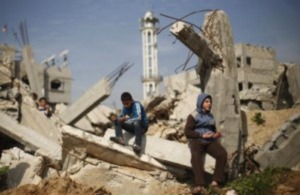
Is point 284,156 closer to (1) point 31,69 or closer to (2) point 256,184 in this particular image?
(2) point 256,184

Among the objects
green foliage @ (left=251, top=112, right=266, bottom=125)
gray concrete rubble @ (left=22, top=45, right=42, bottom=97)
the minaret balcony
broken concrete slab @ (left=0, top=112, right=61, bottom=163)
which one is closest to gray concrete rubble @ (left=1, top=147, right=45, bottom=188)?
broken concrete slab @ (left=0, top=112, right=61, bottom=163)

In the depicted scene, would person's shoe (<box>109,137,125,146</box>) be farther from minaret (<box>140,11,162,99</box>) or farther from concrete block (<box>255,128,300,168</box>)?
minaret (<box>140,11,162,99</box>)

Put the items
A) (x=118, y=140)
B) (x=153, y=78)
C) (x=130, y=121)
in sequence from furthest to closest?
(x=153, y=78) → (x=130, y=121) → (x=118, y=140)

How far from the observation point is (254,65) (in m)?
26.6

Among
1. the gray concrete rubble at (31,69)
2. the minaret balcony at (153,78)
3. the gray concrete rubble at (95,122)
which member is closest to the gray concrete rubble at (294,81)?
the gray concrete rubble at (95,122)

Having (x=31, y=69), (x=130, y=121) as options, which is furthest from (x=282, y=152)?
(x=31, y=69)

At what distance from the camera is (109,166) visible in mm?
5941

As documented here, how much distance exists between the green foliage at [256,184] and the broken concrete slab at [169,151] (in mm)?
573

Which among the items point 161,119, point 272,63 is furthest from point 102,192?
point 272,63

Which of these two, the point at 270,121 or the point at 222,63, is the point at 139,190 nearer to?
the point at 222,63

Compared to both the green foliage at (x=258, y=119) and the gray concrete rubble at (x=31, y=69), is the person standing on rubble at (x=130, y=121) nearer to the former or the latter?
the green foliage at (x=258, y=119)

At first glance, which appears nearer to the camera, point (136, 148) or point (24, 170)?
point (136, 148)

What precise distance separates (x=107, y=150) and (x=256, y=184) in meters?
2.57

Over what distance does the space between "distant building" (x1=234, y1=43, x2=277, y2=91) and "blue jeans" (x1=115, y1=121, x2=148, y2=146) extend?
2075cm
